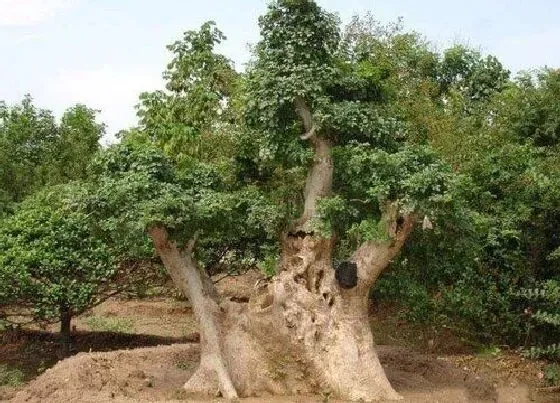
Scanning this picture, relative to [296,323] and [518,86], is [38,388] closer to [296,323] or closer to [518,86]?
[296,323]

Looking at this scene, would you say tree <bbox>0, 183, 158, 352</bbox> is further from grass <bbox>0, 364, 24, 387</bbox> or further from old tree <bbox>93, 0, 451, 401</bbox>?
old tree <bbox>93, 0, 451, 401</bbox>

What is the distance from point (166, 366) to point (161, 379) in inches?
22.8

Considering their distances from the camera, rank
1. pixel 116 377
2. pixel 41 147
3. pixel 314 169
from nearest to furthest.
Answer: pixel 314 169 < pixel 116 377 < pixel 41 147

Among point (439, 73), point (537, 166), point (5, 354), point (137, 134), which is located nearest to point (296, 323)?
point (137, 134)

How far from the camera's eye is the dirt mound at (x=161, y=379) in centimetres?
908

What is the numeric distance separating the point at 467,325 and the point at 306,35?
6475 millimetres

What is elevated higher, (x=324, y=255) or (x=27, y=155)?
(x=27, y=155)

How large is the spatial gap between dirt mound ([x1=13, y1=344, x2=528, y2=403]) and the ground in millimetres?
13

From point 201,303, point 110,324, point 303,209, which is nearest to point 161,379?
point 201,303

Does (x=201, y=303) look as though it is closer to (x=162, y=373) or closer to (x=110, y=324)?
(x=162, y=373)

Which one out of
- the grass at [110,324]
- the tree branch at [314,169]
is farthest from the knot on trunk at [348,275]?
the grass at [110,324]

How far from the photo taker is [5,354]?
43.5ft

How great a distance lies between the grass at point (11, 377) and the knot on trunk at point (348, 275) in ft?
15.7

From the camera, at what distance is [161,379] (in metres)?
10.2
